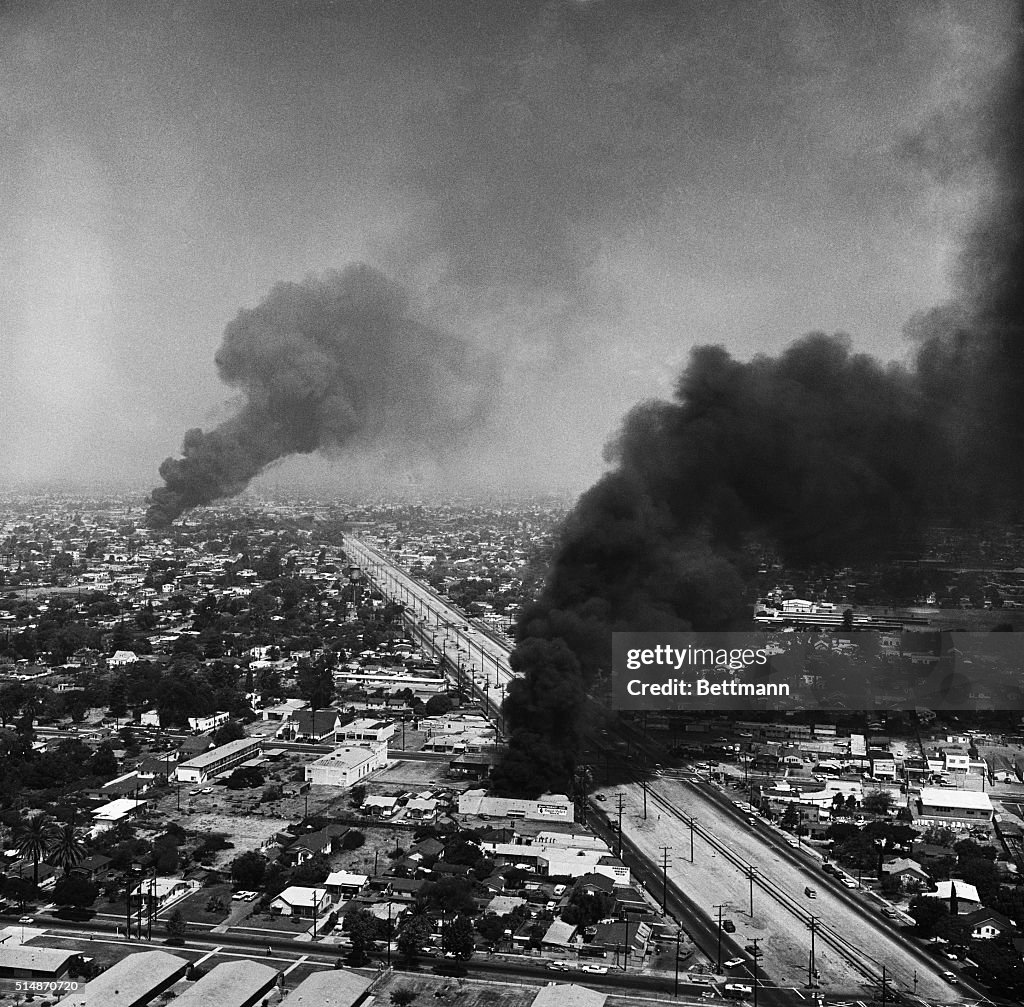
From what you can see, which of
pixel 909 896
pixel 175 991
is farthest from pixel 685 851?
pixel 175 991

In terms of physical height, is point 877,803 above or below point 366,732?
below

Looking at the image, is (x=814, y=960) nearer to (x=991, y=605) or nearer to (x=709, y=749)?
(x=709, y=749)

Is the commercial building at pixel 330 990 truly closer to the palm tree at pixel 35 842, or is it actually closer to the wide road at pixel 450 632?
the palm tree at pixel 35 842

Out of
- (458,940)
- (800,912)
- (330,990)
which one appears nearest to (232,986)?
(330,990)

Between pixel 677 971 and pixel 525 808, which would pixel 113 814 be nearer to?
pixel 525 808

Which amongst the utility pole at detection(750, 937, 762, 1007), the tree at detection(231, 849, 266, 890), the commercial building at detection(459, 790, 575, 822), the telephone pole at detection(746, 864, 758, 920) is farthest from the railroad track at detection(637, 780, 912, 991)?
the tree at detection(231, 849, 266, 890)

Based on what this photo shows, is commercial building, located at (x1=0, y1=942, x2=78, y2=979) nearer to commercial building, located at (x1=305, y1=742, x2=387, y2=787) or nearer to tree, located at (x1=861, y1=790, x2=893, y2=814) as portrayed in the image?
commercial building, located at (x1=305, y1=742, x2=387, y2=787)
